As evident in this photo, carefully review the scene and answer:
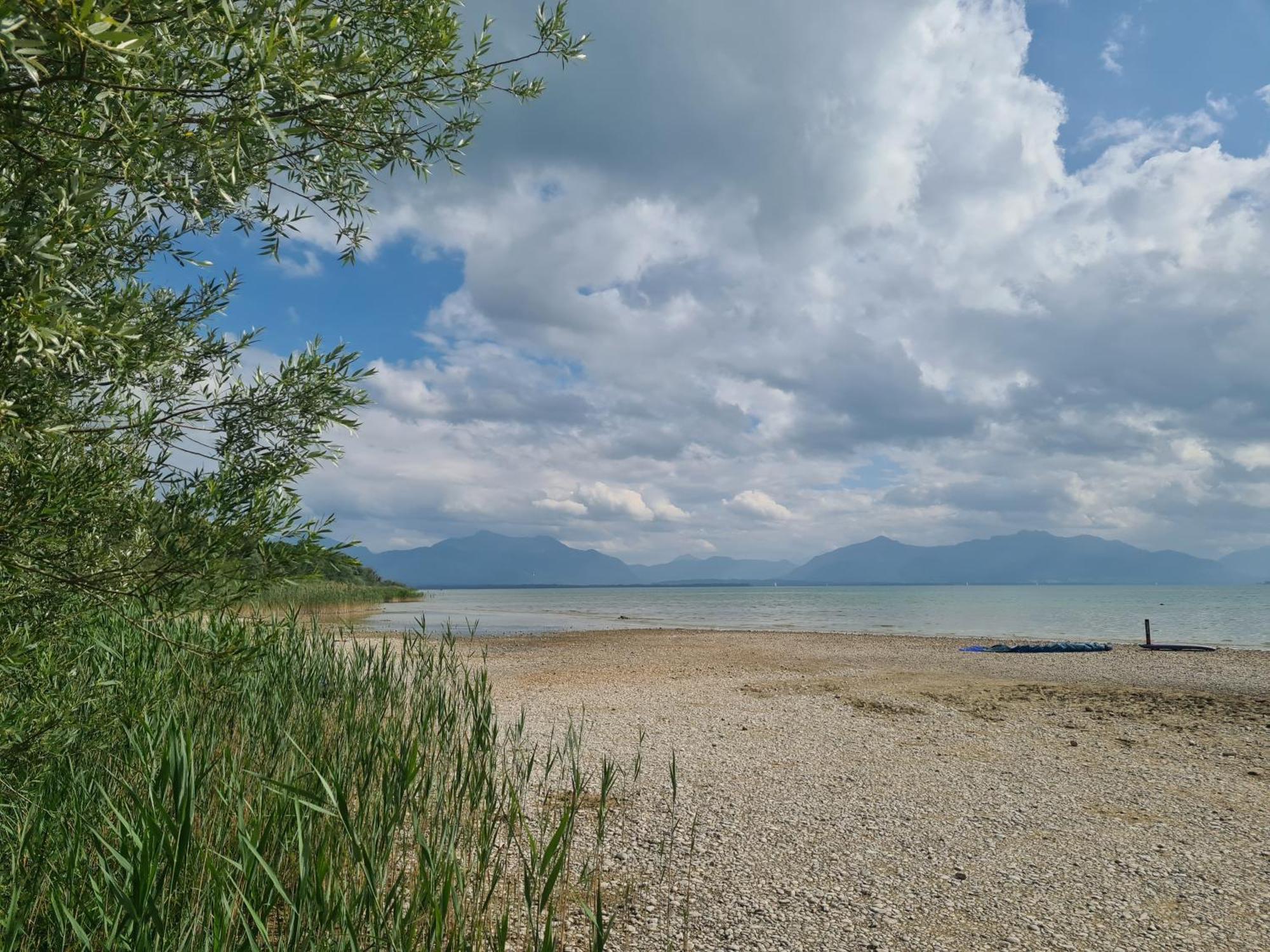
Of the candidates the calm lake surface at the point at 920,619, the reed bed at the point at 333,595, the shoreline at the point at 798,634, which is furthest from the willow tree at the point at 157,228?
the shoreline at the point at 798,634

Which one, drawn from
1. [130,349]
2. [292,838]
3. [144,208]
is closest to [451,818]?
[292,838]

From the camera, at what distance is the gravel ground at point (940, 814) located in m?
4.67

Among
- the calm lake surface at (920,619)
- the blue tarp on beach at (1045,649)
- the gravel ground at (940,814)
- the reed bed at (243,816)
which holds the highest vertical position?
the reed bed at (243,816)

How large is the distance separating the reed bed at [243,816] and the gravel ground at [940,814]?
1.20m

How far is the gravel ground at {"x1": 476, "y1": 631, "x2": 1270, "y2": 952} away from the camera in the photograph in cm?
467

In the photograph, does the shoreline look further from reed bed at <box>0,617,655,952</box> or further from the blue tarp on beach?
reed bed at <box>0,617,655,952</box>

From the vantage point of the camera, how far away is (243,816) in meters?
3.42

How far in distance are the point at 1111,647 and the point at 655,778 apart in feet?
77.2

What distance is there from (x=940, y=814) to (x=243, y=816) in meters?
6.28

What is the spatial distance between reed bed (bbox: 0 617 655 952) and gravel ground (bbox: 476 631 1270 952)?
1201 mm

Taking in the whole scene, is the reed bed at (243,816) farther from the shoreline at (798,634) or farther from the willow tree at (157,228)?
the shoreline at (798,634)

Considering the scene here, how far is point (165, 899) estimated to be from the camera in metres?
2.74

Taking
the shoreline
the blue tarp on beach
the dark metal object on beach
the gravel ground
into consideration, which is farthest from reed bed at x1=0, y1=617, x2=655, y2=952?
the dark metal object on beach

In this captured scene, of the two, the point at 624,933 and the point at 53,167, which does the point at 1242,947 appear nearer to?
the point at 624,933
